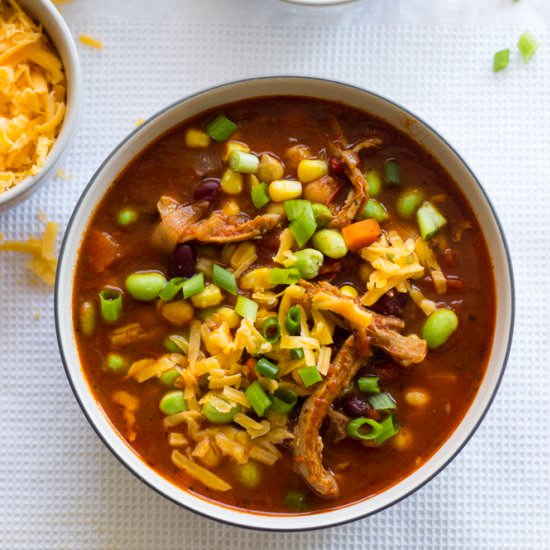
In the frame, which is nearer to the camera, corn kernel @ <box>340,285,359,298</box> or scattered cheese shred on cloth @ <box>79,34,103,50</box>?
corn kernel @ <box>340,285,359,298</box>

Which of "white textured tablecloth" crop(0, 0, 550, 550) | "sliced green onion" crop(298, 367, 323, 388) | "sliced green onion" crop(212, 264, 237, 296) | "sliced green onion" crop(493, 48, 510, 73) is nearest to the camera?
"sliced green onion" crop(298, 367, 323, 388)

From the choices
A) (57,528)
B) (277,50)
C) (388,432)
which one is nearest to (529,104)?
(277,50)

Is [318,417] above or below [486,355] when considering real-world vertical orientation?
below

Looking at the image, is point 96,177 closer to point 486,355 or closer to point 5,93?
point 5,93

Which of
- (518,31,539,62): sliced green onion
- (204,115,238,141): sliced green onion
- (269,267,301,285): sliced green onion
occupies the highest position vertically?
(518,31,539,62): sliced green onion

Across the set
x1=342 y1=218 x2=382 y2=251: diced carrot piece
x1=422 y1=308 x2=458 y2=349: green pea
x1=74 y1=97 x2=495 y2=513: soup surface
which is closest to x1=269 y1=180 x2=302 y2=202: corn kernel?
x1=74 y1=97 x2=495 y2=513: soup surface

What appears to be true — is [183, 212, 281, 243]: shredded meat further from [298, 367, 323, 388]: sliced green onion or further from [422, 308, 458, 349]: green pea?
[422, 308, 458, 349]: green pea
